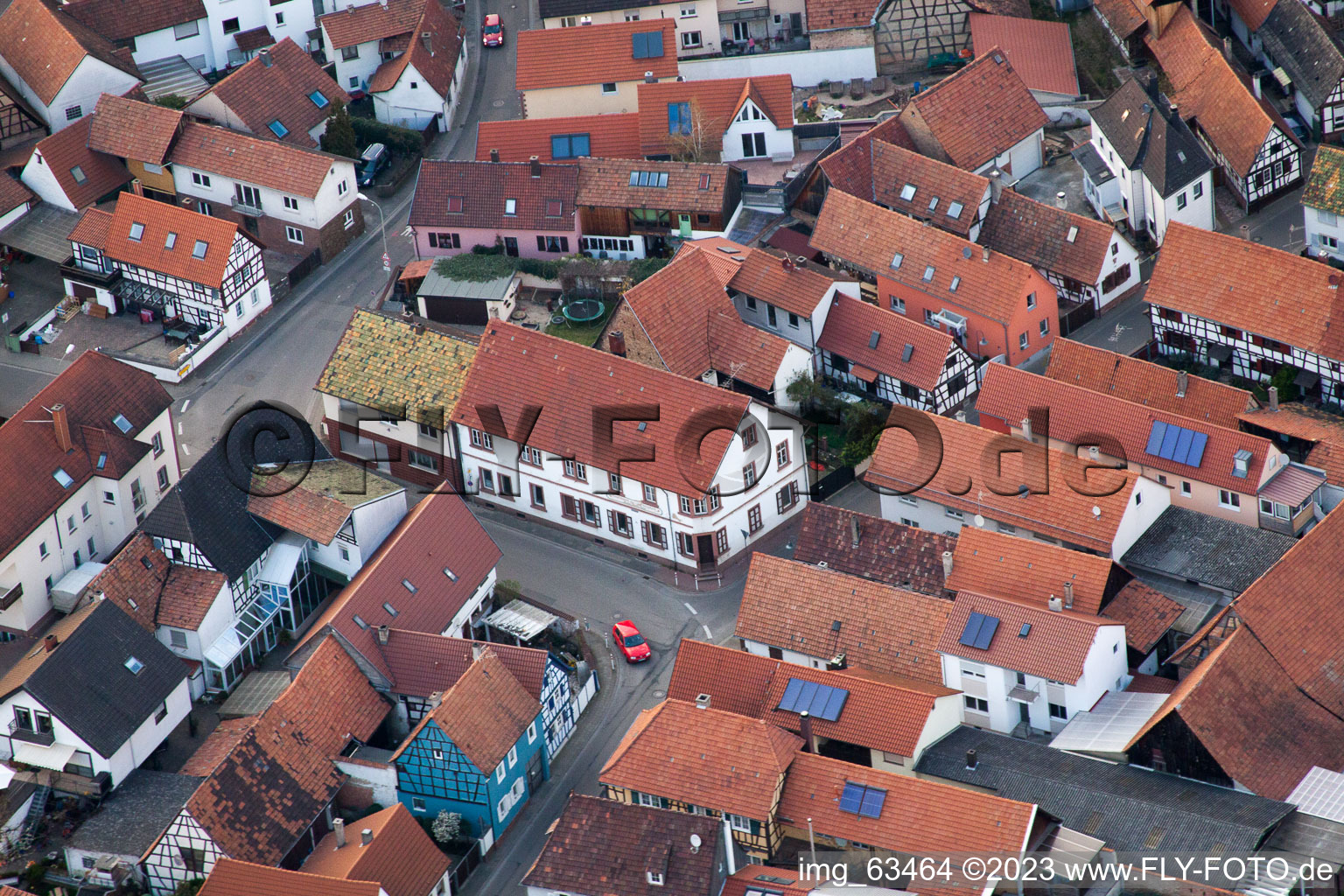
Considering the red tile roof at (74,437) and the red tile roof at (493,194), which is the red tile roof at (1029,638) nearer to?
the red tile roof at (493,194)

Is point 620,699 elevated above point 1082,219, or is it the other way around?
point 1082,219

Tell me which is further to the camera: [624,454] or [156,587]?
[624,454]

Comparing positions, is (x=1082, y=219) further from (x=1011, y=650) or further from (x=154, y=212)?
(x=154, y=212)

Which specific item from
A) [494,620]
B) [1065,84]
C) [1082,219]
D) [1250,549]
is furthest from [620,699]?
[1065,84]

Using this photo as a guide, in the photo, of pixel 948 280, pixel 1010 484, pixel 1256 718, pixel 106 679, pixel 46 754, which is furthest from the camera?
pixel 948 280

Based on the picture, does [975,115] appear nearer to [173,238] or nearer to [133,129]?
[173,238]

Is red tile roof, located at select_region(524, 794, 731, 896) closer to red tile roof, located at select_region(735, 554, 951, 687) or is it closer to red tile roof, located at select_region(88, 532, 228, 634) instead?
red tile roof, located at select_region(735, 554, 951, 687)

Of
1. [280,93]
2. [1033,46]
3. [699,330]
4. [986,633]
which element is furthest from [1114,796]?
[280,93]
